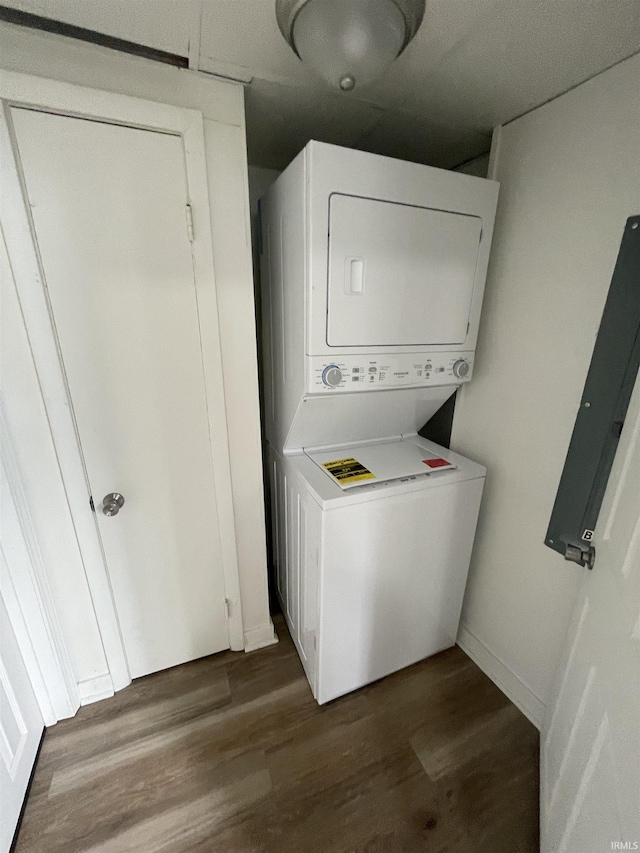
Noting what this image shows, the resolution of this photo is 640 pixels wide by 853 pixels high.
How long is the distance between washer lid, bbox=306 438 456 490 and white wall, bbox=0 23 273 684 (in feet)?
1.15

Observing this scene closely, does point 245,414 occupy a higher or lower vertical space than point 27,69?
lower

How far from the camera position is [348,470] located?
1400mm

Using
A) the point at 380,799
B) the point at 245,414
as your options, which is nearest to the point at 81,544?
the point at 245,414

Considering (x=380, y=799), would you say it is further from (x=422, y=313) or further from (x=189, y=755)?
(x=422, y=313)

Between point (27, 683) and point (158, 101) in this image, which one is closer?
point (158, 101)

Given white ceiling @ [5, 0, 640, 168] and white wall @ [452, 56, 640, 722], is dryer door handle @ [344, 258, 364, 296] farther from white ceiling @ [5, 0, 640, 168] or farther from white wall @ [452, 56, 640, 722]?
white wall @ [452, 56, 640, 722]

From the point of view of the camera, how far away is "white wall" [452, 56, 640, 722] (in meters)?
1.08

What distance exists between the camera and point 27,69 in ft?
3.15

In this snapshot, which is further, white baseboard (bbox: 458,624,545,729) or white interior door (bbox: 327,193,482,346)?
white baseboard (bbox: 458,624,545,729)

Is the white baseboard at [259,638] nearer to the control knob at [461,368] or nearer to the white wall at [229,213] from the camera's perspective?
the white wall at [229,213]

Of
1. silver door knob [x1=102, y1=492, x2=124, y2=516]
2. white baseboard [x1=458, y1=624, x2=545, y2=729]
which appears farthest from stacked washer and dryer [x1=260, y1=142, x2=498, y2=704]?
silver door knob [x1=102, y1=492, x2=124, y2=516]

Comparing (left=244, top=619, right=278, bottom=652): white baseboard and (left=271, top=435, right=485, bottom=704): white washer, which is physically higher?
(left=271, top=435, right=485, bottom=704): white washer

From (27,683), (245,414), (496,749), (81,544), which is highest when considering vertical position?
(245,414)

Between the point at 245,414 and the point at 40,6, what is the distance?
1221 millimetres
